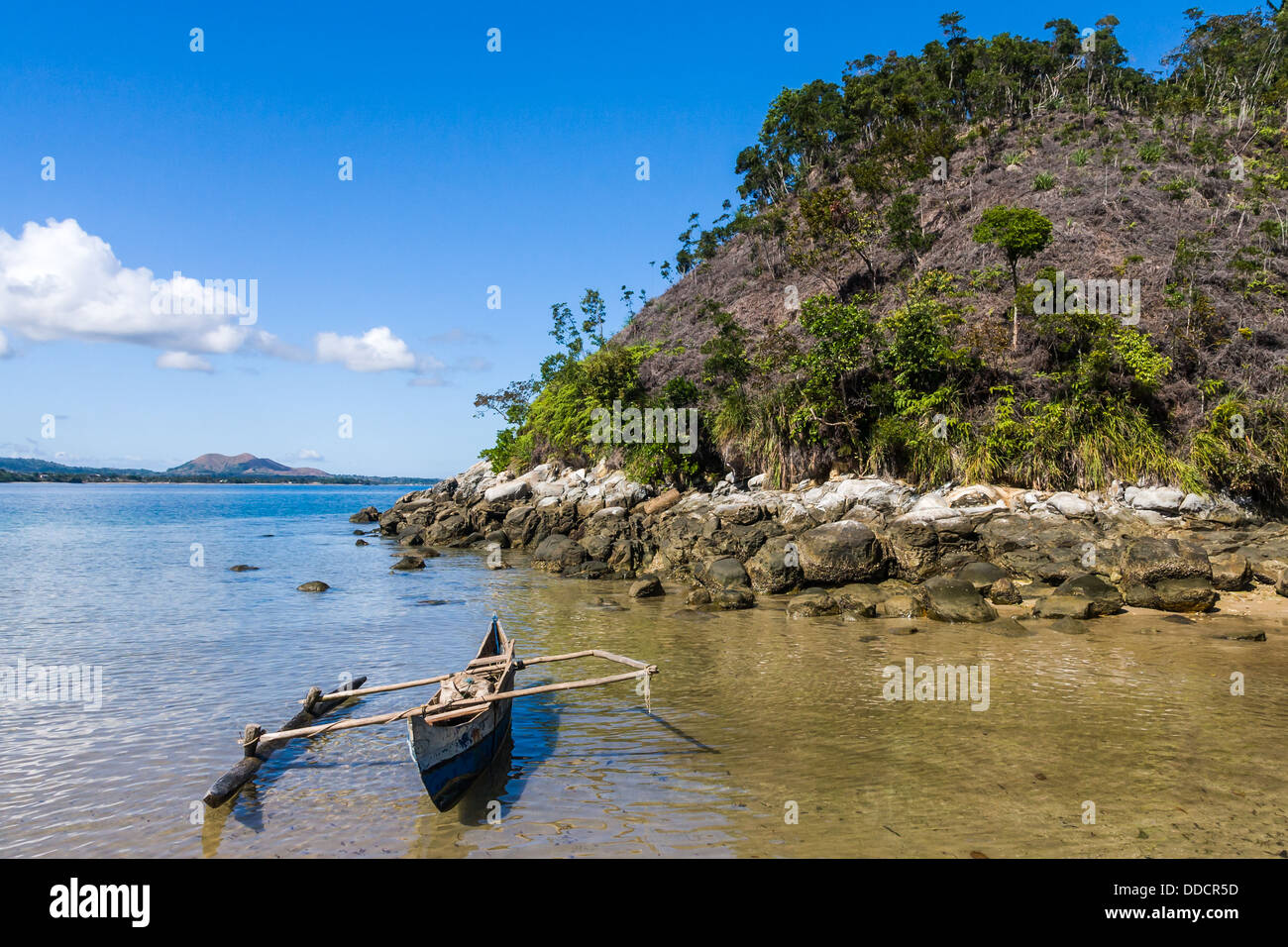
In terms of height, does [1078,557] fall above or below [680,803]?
above

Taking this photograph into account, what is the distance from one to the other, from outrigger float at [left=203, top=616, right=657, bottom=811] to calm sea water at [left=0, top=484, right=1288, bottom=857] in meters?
0.29

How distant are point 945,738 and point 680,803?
4131 mm

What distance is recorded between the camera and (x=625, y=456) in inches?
1275

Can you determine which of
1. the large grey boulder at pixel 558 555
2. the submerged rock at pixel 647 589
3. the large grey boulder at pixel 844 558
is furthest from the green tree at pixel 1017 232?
the large grey boulder at pixel 558 555

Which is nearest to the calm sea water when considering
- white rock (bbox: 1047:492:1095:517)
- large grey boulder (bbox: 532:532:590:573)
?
white rock (bbox: 1047:492:1095:517)

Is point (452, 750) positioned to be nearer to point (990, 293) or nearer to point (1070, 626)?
point (1070, 626)

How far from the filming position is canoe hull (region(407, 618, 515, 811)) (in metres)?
7.30

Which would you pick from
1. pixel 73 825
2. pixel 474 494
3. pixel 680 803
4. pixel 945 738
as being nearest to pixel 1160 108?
pixel 474 494

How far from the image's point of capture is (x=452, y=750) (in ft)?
25.0

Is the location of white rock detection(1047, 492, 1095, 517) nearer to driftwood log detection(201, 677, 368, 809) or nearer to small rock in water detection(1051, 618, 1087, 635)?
small rock in water detection(1051, 618, 1087, 635)

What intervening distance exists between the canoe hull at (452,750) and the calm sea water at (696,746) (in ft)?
0.90

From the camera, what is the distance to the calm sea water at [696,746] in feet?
23.2

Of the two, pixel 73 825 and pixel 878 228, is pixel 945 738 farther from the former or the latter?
pixel 878 228

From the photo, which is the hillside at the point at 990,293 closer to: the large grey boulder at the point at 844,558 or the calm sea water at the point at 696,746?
the large grey boulder at the point at 844,558
